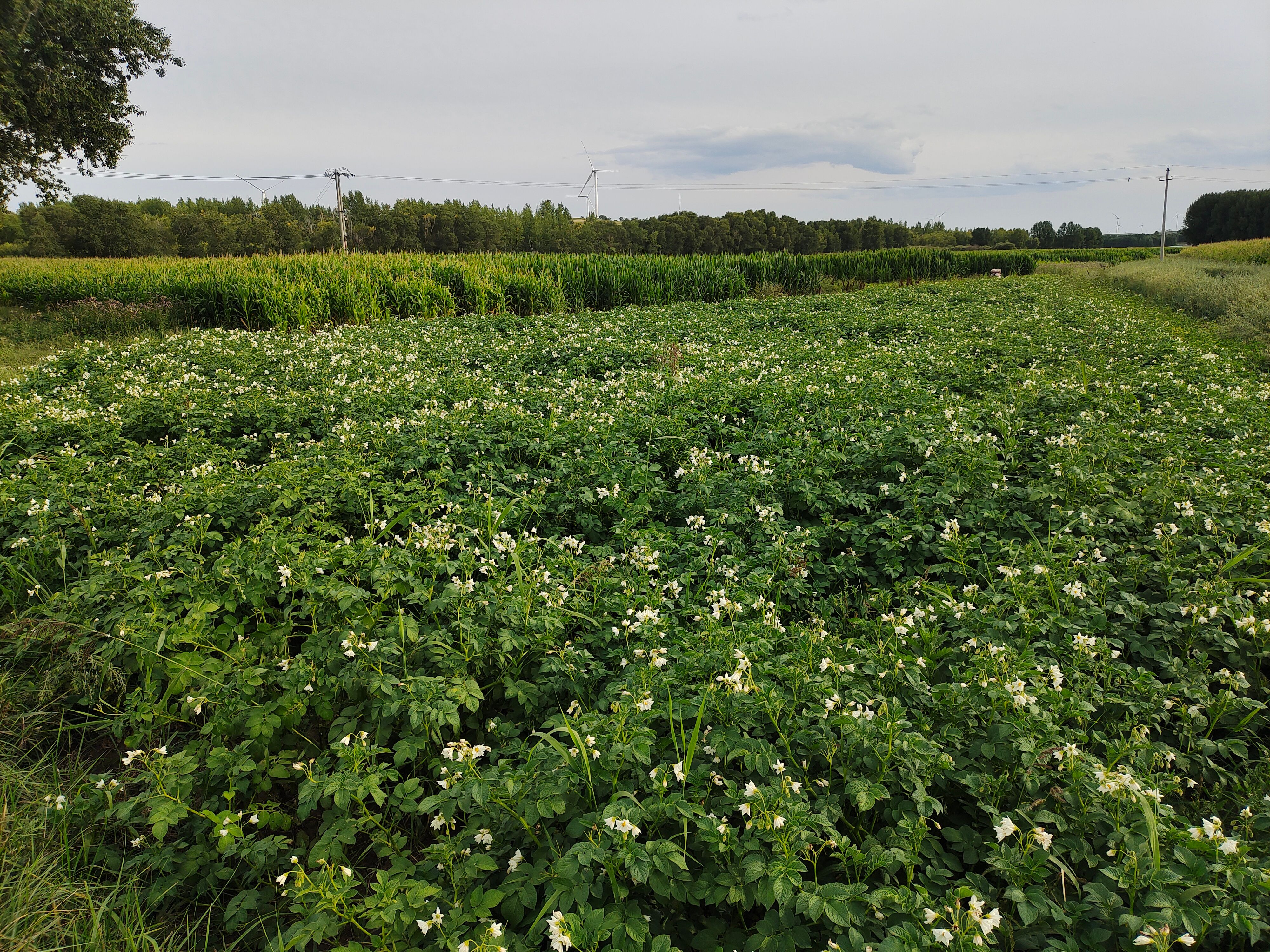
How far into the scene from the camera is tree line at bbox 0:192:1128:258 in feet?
197

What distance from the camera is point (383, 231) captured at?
227 feet

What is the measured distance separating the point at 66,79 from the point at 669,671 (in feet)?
84.6

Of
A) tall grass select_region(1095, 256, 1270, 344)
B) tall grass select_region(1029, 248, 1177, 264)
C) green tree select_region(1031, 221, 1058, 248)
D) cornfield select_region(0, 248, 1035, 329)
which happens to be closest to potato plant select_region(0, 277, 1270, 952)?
tall grass select_region(1095, 256, 1270, 344)

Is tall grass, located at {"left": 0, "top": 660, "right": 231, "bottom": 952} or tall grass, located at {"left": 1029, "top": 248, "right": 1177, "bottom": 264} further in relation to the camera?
tall grass, located at {"left": 1029, "top": 248, "right": 1177, "bottom": 264}

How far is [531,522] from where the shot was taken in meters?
4.56

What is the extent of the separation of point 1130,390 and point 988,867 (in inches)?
265

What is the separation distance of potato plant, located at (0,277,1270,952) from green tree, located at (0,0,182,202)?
18.4 metres

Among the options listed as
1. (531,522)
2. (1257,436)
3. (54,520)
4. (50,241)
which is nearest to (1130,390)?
(1257,436)

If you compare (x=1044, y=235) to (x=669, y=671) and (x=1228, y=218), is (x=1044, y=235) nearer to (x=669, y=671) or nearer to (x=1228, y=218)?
(x=1228, y=218)

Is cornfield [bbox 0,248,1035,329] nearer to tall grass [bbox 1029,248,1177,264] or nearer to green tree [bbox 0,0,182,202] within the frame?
green tree [bbox 0,0,182,202]

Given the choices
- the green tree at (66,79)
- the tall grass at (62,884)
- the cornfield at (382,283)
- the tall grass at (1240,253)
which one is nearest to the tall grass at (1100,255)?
the tall grass at (1240,253)

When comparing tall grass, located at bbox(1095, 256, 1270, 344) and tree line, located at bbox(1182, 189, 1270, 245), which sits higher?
tree line, located at bbox(1182, 189, 1270, 245)

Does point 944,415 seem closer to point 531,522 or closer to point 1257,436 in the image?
point 1257,436

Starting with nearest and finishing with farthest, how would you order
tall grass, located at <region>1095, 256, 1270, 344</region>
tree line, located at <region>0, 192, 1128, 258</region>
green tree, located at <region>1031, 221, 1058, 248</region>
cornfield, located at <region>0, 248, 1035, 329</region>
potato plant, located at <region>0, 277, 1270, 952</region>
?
potato plant, located at <region>0, 277, 1270, 952</region>, tall grass, located at <region>1095, 256, 1270, 344</region>, cornfield, located at <region>0, 248, 1035, 329</region>, tree line, located at <region>0, 192, 1128, 258</region>, green tree, located at <region>1031, 221, 1058, 248</region>
